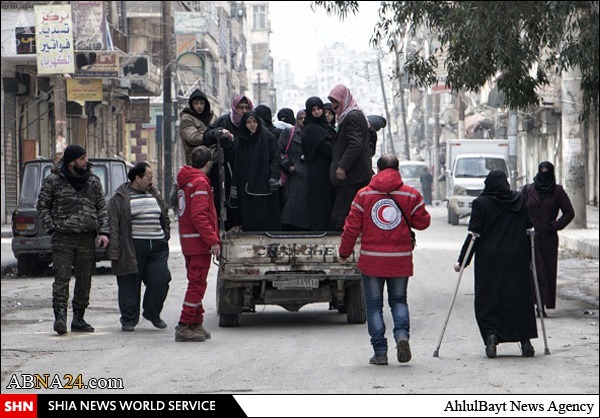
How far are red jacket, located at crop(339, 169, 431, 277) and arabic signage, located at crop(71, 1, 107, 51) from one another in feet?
82.6

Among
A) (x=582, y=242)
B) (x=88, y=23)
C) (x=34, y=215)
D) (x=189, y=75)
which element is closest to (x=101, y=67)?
(x=88, y=23)

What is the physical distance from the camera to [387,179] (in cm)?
1017

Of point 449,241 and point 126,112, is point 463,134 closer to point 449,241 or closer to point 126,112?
point 126,112

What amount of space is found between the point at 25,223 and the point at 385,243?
10.5 meters

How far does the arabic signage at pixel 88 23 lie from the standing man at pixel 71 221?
2243 cm

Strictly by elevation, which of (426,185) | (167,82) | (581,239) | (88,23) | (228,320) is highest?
(88,23)

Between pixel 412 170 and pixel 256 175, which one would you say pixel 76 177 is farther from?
pixel 412 170

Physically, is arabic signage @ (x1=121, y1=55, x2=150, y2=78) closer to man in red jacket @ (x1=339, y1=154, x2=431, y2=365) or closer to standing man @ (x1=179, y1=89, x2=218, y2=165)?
standing man @ (x1=179, y1=89, x2=218, y2=165)

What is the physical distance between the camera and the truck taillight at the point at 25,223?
19.4 meters

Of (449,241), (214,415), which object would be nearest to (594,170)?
(449,241)

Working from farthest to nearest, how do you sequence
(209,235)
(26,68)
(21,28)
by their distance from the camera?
(26,68) < (21,28) < (209,235)

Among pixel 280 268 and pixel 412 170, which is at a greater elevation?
pixel 280 268

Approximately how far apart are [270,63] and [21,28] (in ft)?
367

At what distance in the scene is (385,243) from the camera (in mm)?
10117
